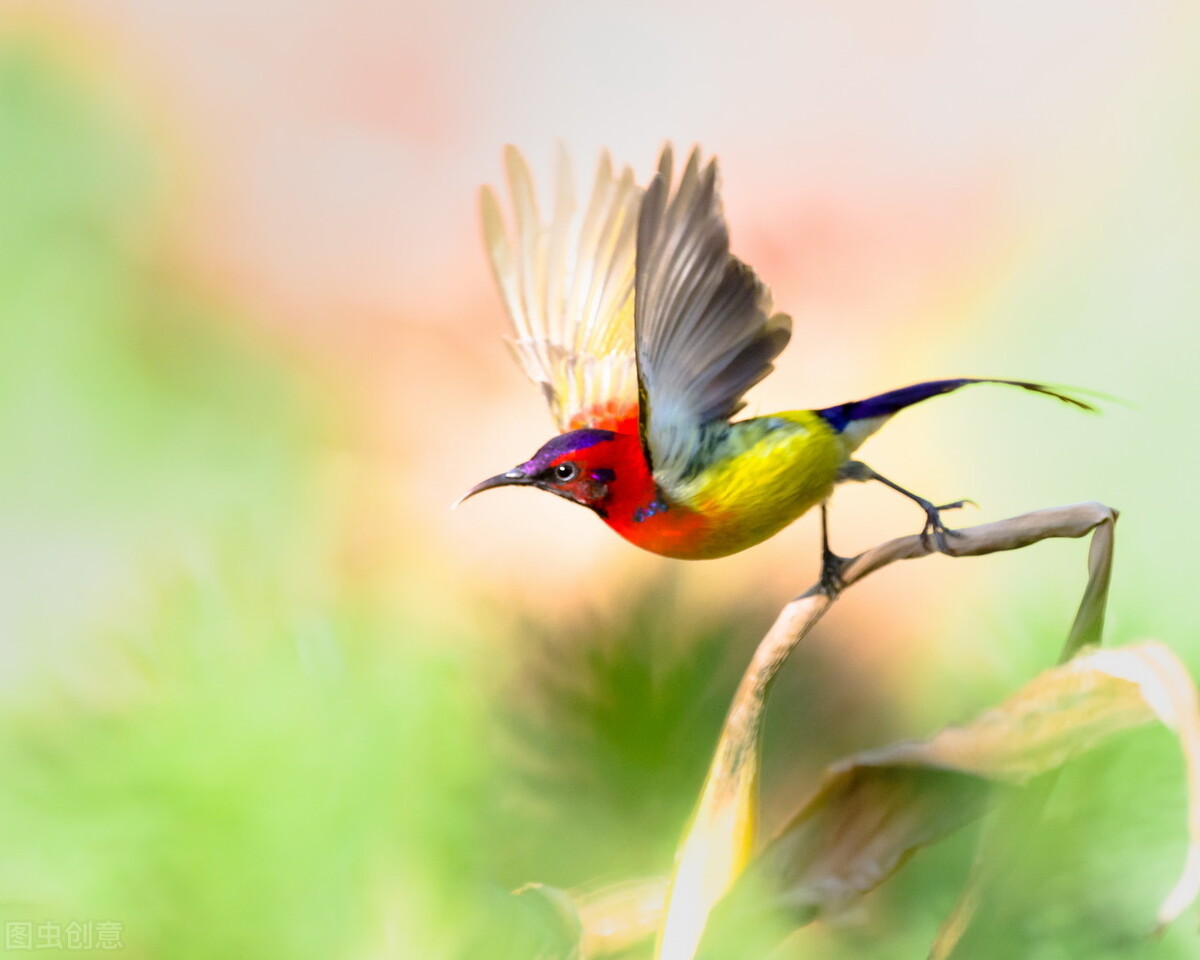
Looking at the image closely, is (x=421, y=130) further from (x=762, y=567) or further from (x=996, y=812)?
(x=996, y=812)

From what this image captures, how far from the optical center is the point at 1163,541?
590 mm

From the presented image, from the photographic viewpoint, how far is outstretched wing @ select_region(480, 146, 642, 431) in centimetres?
55

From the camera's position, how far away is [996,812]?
0.57 meters

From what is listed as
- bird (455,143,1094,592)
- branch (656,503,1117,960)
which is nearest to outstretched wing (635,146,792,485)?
bird (455,143,1094,592)

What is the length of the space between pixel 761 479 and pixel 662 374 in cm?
7

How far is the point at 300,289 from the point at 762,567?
280mm

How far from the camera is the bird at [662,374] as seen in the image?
1.59ft

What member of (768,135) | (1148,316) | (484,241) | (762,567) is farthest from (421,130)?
(1148,316)

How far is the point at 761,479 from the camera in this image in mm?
523

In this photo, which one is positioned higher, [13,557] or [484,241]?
[484,241]

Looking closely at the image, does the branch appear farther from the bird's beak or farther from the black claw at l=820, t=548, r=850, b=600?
the bird's beak

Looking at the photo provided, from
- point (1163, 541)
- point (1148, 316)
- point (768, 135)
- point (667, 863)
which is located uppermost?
point (768, 135)

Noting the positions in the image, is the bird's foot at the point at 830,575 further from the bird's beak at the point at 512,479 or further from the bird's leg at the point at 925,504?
the bird's beak at the point at 512,479

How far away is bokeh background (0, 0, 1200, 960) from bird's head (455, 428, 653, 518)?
6 centimetres
